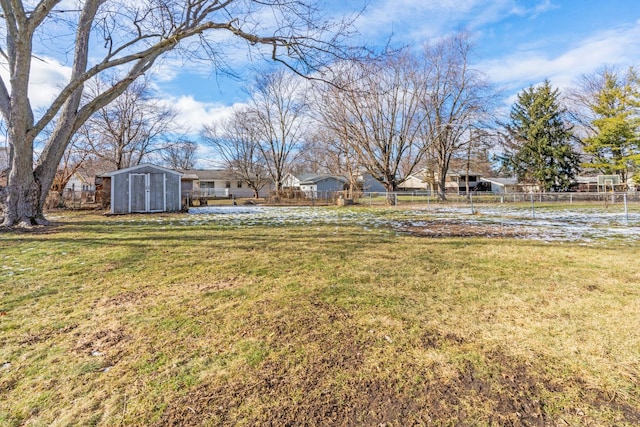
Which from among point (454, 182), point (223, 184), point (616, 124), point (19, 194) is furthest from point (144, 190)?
point (454, 182)

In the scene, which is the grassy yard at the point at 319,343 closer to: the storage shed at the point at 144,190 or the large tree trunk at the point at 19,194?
the large tree trunk at the point at 19,194

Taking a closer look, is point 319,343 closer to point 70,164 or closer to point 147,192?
point 147,192

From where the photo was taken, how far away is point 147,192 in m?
15.6

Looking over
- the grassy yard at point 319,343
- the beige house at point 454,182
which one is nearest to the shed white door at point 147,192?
the grassy yard at point 319,343

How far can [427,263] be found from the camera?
15.9 ft

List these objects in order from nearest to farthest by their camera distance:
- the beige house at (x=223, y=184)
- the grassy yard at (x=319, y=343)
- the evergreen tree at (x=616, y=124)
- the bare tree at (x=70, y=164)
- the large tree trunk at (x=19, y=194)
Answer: the grassy yard at (x=319, y=343), the large tree trunk at (x=19, y=194), the bare tree at (x=70, y=164), the evergreen tree at (x=616, y=124), the beige house at (x=223, y=184)

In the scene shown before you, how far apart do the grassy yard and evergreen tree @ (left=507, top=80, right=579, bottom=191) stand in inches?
1115

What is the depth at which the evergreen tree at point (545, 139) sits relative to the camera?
27391 mm

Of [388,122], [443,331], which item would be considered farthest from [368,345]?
[388,122]

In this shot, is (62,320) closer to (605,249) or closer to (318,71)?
(318,71)

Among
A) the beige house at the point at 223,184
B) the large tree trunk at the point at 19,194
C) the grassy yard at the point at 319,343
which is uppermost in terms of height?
the beige house at the point at 223,184

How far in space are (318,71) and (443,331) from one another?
6596mm

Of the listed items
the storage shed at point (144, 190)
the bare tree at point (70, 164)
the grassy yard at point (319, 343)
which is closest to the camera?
the grassy yard at point (319, 343)

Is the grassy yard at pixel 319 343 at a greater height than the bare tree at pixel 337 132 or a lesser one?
lesser
